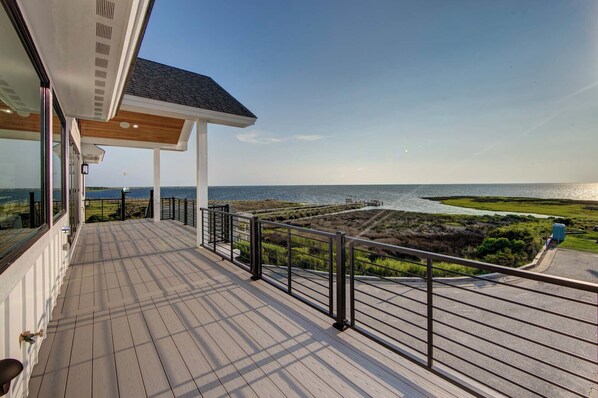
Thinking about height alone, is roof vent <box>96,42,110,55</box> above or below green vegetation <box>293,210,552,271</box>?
above

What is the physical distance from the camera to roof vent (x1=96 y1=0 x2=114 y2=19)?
1.62 meters

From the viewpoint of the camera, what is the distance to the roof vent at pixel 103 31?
1.87 m

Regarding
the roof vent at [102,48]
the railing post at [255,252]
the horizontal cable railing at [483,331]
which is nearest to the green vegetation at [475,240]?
the horizontal cable railing at [483,331]

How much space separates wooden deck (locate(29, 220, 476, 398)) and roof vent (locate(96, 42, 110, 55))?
242cm

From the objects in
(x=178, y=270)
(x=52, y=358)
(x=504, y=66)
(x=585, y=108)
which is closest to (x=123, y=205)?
(x=178, y=270)

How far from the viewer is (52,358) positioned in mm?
1908

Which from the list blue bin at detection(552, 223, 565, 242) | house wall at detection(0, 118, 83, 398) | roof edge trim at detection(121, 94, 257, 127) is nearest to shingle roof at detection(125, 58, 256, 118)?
roof edge trim at detection(121, 94, 257, 127)

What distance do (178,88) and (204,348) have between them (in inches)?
204

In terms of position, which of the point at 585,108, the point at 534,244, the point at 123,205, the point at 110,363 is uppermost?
the point at 585,108

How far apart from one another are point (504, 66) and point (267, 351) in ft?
45.8

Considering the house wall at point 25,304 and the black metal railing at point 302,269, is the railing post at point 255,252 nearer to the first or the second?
the black metal railing at point 302,269

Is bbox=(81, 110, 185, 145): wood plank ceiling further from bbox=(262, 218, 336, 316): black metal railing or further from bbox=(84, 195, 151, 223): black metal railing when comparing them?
bbox=(262, 218, 336, 316): black metal railing

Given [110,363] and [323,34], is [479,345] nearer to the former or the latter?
[110,363]

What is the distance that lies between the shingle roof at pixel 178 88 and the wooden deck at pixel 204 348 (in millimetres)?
3190
